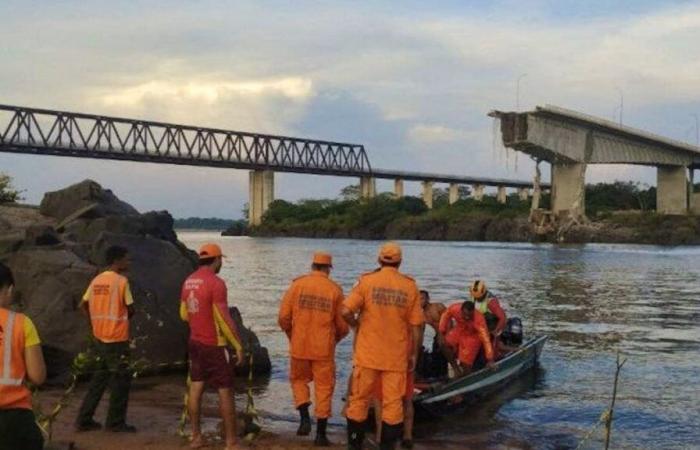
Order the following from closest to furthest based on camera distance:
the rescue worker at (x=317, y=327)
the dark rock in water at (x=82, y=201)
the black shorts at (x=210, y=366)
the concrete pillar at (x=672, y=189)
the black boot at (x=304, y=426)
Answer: the black shorts at (x=210, y=366) → the rescue worker at (x=317, y=327) → the black boot at (x=304, y=426) → the dark rock in water at (x=82, y=201) → the concrete pillar at (x=672, y=189)

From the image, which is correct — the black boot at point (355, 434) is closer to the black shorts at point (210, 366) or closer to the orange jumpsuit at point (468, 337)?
the black shorts at point (210, 366)

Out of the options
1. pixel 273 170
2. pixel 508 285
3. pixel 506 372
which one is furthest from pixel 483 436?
pixel 273 170

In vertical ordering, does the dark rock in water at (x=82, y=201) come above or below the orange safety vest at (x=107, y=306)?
above

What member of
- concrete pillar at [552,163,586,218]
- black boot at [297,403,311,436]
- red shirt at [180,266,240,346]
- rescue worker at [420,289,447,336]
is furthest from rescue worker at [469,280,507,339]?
concrete pillar at [552,163,586,218]

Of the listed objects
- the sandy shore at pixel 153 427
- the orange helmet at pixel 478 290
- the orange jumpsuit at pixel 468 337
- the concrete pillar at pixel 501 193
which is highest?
the concrete pillar at pixel 501 193

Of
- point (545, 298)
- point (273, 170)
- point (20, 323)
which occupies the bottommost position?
point (545, 298)

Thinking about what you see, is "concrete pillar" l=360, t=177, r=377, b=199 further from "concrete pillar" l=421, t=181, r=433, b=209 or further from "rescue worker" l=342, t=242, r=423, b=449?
"rescue worker" l=342, t=242, r=423, b=449

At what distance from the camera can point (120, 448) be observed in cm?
854

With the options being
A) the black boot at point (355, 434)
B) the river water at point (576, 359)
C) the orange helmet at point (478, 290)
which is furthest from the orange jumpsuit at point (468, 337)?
the black boot at point (355, 434)

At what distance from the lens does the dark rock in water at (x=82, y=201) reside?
17.0 meters

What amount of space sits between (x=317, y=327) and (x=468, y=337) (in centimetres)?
391

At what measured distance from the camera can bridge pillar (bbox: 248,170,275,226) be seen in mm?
139625

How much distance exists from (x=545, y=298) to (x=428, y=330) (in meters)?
13.0

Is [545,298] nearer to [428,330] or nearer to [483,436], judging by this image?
[428,330]
